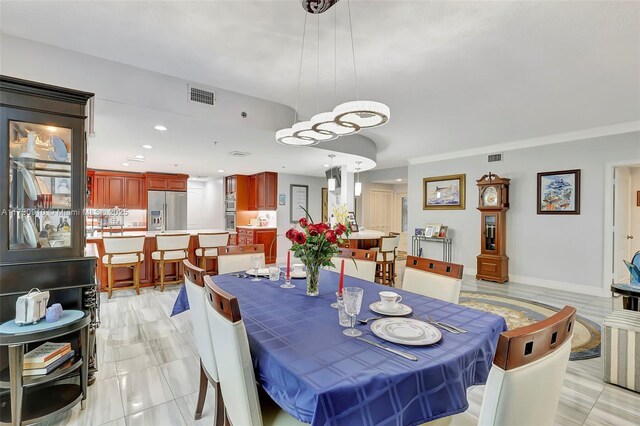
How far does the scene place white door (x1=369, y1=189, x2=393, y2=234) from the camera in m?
9.45

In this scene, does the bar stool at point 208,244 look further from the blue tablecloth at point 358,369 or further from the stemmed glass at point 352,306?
the stemmed glass at point 352,306

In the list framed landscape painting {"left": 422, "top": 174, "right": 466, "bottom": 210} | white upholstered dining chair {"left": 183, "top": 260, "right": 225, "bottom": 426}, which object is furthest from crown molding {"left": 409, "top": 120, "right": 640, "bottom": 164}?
white upholstered dining chair {"left": 183, "top": 260, "right": 225, "bottom": 426}

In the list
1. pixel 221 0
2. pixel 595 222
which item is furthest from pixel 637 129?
pixel 221 0

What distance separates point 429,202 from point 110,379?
649cm

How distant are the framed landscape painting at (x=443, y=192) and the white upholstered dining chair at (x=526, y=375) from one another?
5934mm

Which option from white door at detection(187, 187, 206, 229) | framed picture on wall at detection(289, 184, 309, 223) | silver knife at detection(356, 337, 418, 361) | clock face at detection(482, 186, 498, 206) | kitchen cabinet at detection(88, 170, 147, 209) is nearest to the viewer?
silver knife at detection(356, 337, 418, 361)

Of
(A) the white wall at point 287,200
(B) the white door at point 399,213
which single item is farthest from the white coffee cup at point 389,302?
(B) the white door at point 399,213

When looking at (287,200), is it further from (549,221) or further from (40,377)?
(40,377)

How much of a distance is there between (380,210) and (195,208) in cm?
643

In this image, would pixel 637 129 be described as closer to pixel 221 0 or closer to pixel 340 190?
pixel 340 190

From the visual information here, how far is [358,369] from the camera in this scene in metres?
0.98

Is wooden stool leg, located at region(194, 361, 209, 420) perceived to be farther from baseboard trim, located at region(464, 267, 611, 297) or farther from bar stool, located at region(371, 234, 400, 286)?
baseboard trim, located at region(464, 267, 611, 297)

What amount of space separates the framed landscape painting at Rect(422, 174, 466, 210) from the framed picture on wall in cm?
315

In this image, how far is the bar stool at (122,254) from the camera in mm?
4277
